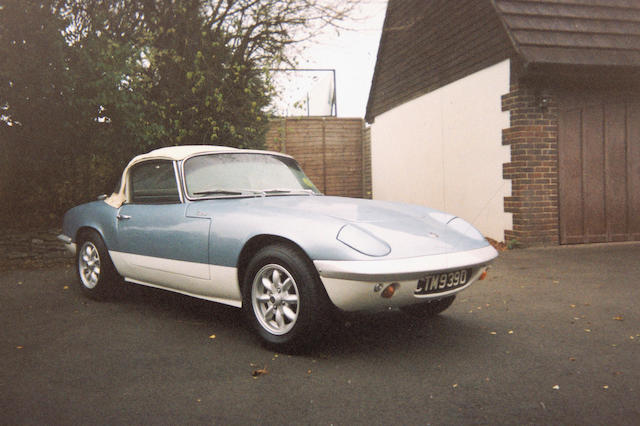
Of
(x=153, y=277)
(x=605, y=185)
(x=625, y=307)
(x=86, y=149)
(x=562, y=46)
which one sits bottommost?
(x=625, y=307)

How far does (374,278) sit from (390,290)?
0.55 feet

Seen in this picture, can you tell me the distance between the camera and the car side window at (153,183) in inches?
177

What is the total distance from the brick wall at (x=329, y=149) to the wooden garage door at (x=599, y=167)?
784 cm

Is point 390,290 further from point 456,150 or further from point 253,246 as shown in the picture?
point 456,150

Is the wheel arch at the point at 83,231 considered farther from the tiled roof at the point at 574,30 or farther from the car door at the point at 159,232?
the tiled roof at the point at 574,30

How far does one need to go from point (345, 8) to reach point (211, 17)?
2517 millimetres

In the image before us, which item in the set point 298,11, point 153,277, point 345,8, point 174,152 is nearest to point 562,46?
point 345,8

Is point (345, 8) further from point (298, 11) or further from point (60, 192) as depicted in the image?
point (60, 192)

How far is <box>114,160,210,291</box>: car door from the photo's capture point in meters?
4.02

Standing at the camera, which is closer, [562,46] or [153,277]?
[153,277]

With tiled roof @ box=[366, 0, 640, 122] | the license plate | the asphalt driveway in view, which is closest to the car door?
the asphalt driveway

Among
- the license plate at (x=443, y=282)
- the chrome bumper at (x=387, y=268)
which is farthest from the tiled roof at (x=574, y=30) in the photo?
the chrome bumper at (x=387, y=268)

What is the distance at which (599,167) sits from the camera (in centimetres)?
899

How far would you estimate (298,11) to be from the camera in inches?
383
